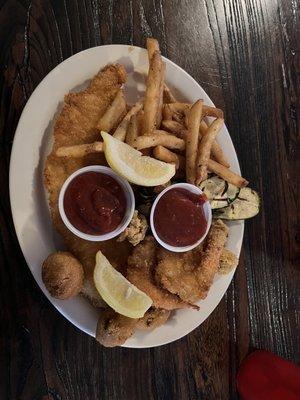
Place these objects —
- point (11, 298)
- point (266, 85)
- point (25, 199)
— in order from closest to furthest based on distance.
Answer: point (25, 199) < point (11, 298) < point (266, 85)

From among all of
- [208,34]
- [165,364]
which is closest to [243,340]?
[165,364]

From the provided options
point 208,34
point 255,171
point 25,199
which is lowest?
point 255,171

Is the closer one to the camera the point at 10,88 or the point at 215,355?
the point at 10,88

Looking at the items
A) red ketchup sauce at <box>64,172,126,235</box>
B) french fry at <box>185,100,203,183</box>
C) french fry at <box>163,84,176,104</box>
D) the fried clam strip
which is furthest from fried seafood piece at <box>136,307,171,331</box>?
french fry at <box>163,84,176,104</box>

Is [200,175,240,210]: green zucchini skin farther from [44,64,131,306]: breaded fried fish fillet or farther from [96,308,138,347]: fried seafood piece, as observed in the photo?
[96,308,138,347]: fried seafood piece

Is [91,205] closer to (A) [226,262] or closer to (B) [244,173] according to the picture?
(A) [226,262]

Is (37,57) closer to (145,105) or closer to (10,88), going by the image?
(10,88)
